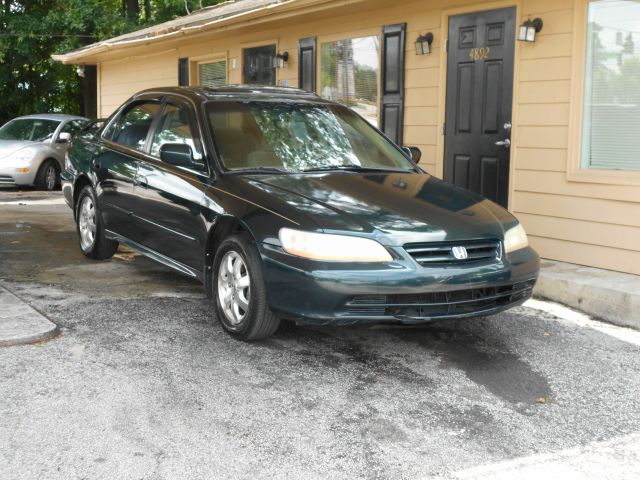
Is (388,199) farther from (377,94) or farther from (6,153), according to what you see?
(6,153)

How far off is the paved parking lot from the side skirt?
11.7 inches

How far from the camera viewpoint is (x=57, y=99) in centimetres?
2881

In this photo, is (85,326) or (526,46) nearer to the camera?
(85,326)

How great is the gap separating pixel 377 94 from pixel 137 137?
3949mm

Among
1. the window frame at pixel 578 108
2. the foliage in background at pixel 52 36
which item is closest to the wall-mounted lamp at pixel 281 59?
the window frame at pixel 578 108

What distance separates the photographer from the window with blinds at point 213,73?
13531 millimetres

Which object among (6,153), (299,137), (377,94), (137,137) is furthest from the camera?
(6,153)

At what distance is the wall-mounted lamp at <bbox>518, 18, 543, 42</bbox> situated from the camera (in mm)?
7742

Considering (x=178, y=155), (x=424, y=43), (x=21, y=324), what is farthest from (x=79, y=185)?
(x=424, y=43)

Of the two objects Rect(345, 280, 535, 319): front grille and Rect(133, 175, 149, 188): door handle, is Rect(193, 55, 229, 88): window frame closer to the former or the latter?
Rect(133, 175, 149, 188): door handle

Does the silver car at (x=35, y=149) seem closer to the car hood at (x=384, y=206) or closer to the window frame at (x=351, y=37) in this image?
the window frame at (x=351, y=37)

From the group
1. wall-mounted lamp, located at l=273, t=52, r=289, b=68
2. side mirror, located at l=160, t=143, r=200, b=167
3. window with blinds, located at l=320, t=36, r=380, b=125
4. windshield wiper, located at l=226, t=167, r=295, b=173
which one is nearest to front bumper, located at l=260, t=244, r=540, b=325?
windshield wiper, located at l=226, t=167, r=295, b=173

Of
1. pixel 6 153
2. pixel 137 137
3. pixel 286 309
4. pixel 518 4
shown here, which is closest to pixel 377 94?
pixel 518 4

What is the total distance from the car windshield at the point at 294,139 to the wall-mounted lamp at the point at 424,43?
3007 mm
